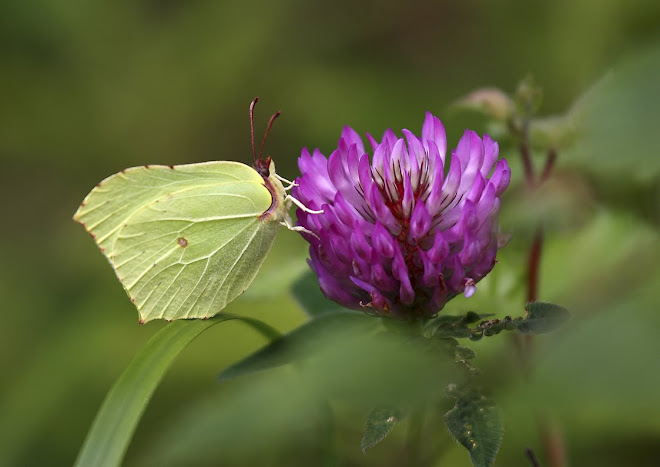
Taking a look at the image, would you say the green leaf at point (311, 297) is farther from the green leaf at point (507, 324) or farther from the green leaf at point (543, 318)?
the green leaf at point (543, 318)

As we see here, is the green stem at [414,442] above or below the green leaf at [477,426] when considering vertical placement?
below

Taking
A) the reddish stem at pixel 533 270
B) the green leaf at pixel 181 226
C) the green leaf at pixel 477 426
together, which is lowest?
the reddish stem at pixel 533 270

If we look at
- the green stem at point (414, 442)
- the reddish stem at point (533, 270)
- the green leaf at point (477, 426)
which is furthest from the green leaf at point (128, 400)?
the reddish stem at point (533, 270)

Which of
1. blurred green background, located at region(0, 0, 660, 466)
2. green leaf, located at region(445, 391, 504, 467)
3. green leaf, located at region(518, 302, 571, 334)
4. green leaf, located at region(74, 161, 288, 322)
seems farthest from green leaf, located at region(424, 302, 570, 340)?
green leaf, located at region(74, 161, 288, 322)

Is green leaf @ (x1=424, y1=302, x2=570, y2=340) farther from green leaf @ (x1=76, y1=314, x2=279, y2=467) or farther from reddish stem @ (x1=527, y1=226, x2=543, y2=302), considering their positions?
reddish stem @ (x1=527, y1=226, x2=543, y2=302)

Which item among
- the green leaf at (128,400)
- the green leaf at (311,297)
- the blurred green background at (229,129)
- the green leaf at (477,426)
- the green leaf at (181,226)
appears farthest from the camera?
the blurred green background at (229,129)

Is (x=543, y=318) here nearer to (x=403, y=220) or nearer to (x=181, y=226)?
(x=403, y=220)
